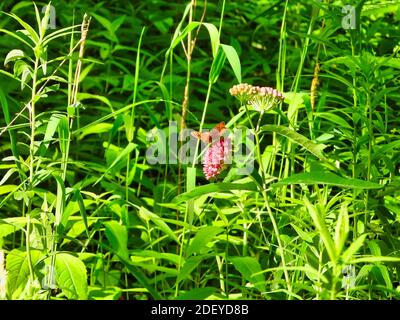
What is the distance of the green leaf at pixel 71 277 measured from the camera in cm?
164

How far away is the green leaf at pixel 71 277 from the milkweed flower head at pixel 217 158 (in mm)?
308

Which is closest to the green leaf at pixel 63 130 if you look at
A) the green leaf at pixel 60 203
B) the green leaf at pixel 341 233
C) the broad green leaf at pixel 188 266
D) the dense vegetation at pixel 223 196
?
the dense vegetation at pixel 223 196

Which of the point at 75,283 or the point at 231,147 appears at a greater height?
the point at 231,147

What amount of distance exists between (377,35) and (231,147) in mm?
1715

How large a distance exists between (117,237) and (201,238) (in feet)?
0.69

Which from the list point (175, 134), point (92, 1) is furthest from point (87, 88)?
point (92, 1)

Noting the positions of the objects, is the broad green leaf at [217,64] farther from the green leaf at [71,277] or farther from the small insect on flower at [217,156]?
the green leaf at [71,277]

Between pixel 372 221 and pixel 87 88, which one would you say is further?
pixel 87 88

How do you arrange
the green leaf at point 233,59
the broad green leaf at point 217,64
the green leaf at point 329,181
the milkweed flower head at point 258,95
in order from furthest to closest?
the broad green leaf at point 217,64, the green leaf at point 233,59, the milkweed flower head at point 258,95, the green leaf at point 329,181

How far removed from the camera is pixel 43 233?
1750 mm

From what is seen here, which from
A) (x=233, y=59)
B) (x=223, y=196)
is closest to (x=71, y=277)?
(x=223, y=196)

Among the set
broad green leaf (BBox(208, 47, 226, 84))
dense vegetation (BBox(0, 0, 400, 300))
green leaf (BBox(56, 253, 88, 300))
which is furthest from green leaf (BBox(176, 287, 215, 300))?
broad green leaf (BBox(208, 47, 226, 84))
